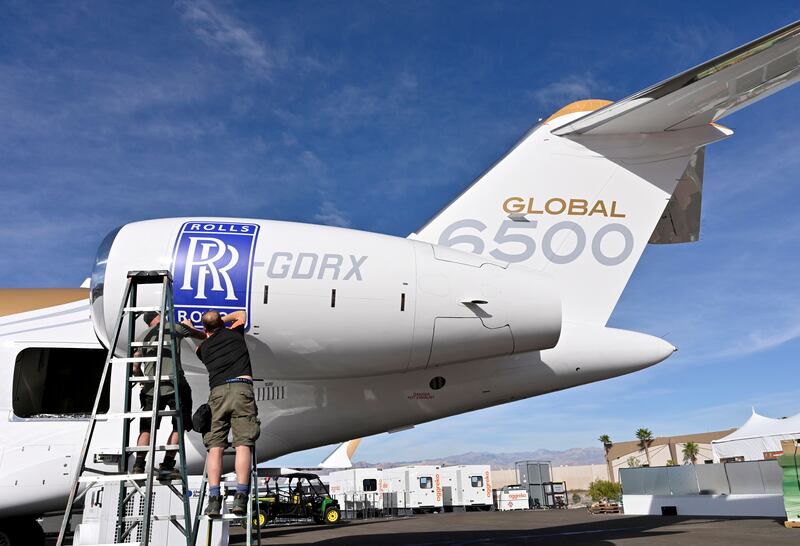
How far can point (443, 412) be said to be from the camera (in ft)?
24.7

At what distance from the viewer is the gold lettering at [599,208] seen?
25.7 ft

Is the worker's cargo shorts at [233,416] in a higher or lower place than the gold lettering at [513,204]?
lower

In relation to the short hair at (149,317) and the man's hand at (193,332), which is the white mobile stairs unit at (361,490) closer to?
the short hair at (149,317)

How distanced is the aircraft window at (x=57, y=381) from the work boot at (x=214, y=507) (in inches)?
162

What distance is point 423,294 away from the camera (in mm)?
6203

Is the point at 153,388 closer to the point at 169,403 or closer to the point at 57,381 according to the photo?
the point at 169,403

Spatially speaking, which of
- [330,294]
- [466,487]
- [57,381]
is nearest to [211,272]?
[330,294]

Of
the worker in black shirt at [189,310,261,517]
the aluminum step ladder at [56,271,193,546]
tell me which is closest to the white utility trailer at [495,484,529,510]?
the aluminum step ladder at [56,271,193,546]

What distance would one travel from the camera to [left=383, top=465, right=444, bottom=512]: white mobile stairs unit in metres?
31.5

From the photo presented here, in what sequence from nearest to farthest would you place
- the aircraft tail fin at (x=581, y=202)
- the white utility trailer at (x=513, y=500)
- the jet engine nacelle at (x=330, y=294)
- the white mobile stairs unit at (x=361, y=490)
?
the jet engine nacelle at (x=330, y=294) → the aircraft tail fin at (x=581, y=202) → the white mobile stairs unit at (x=361, y=490) → the white utility trailer at (x=513, y=500)

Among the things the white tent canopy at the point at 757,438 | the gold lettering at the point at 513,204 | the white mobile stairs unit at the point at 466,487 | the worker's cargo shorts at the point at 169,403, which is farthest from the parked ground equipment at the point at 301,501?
the worker's cargo shorts at the point at 169,403

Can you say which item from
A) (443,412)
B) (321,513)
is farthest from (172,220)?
(321,513)

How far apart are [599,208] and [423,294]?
2.92 metres

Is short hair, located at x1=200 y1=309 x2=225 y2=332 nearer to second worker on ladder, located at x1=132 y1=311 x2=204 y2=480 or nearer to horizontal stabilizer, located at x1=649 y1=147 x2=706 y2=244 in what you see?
second worker on ladder, located at x1=132 y1=311 x2=204 y2=480
